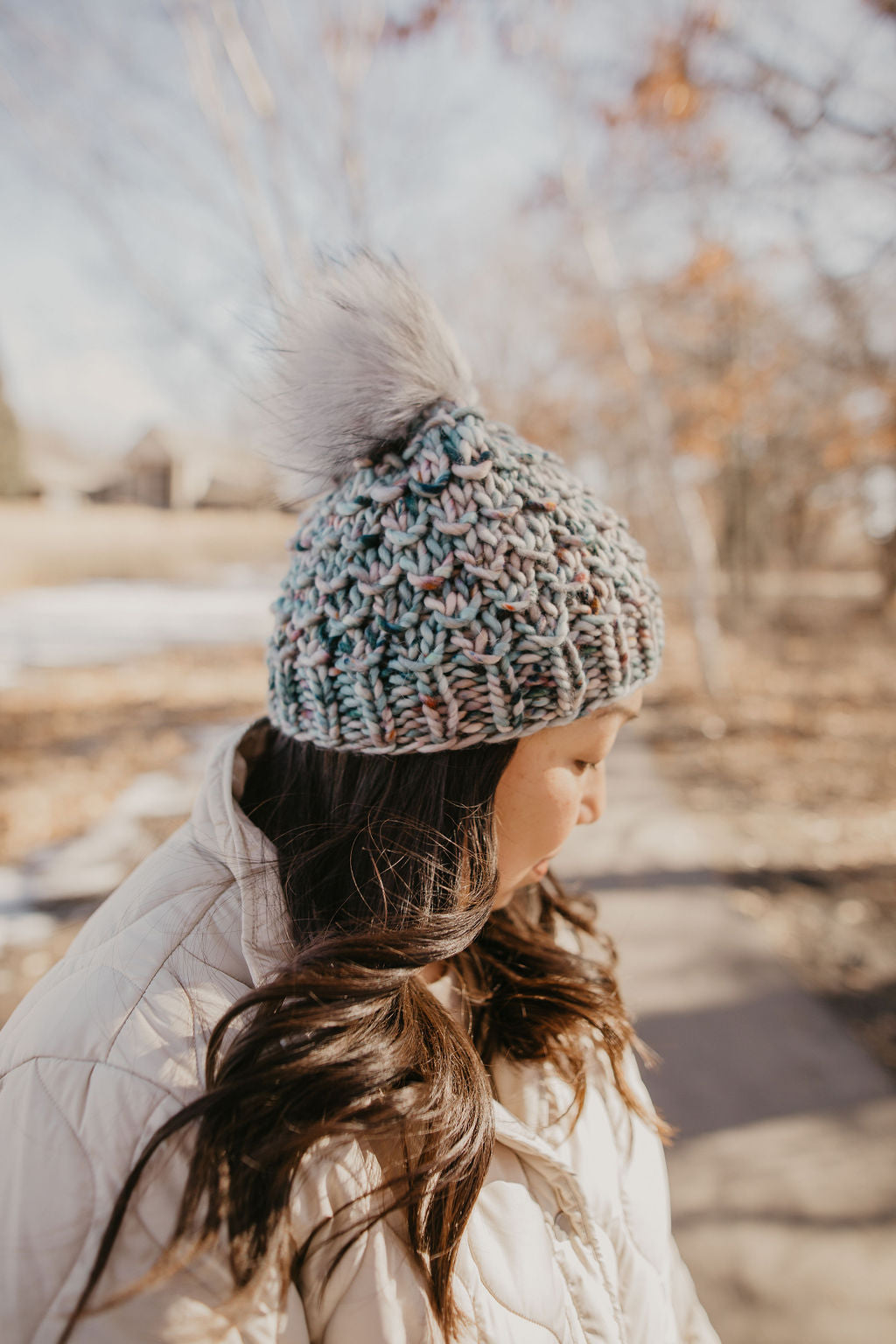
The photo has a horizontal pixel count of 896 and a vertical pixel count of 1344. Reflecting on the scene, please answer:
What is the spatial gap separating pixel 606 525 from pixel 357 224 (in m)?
7.39

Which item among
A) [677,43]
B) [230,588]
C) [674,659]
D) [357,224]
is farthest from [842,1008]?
[230,588]

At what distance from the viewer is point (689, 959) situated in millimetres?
3461

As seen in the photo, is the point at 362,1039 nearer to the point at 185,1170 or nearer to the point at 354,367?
the point at 185,1170

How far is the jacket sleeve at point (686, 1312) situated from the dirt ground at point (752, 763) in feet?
5.94

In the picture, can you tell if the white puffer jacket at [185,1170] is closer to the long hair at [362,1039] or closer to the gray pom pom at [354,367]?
the long hair at [362,1039]

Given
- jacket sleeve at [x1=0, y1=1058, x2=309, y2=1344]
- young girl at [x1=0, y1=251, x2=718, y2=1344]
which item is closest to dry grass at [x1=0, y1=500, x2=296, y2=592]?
young girl at [x1=0, y1=251, x2=718, y2=1344]

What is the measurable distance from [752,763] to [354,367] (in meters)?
6.08

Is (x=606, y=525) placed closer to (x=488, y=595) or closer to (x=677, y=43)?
(x=488, y=595)

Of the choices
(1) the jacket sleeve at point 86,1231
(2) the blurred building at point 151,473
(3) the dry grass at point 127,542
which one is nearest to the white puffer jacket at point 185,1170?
(1) the jacket sleeve at point 86,1231

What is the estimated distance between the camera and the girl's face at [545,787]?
1.22m

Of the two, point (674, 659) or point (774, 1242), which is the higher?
point (674, 659)

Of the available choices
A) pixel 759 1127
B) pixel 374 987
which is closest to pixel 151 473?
pixel 759 1127

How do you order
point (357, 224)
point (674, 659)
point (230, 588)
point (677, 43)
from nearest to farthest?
point (677, 43)
point (357, 224)
point (674, 659)
point (230, 588)

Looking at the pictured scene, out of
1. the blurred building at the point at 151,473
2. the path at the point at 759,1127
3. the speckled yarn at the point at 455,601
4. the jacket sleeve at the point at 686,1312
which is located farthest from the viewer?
the blurred building at the point at 151,473
